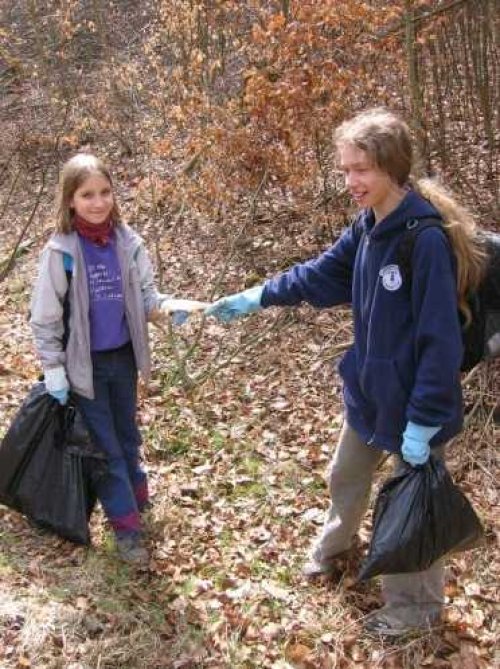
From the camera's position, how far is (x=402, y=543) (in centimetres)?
280

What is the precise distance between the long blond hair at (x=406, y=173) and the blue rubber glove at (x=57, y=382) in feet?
5.74

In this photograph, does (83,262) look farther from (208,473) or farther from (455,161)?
(455,161)

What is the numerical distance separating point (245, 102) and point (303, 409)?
284 centimetres

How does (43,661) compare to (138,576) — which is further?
Result: (138,576)

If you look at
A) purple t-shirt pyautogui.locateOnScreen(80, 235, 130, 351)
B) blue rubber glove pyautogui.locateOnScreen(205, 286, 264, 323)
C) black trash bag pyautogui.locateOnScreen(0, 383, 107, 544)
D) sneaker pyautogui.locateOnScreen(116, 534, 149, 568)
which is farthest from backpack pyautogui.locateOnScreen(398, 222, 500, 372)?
sneaker pyautogui.locateOnScreen(116, 534, 149, 568)

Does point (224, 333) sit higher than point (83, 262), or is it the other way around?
point (83, 262)

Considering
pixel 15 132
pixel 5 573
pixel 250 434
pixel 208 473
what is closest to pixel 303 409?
pixel 250 434

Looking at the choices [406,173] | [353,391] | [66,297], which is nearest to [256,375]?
[66,297]

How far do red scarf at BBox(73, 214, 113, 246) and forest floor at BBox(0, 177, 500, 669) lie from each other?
5.67ft

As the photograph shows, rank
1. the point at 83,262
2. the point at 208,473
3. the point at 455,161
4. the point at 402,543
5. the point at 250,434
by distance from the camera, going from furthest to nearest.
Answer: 1. the point at 455,161
2. the point at 250,434
3. the point at 208,473
4. the point at 83,262
5. the point at 402,543

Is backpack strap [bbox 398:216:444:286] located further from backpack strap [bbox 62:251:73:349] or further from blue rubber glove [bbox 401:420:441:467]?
backpack strap [bbox 62:251:73:349]

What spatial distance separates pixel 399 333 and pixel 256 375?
3385 mm

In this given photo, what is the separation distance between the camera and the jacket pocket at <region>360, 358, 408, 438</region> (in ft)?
9.08

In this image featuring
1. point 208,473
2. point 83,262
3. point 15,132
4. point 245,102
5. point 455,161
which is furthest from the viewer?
point 15,132
